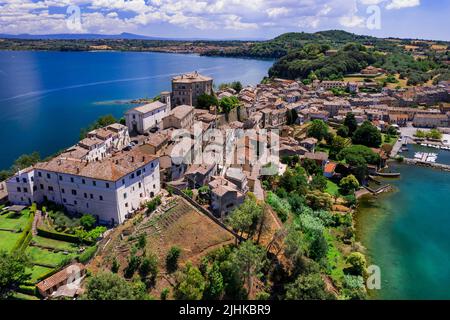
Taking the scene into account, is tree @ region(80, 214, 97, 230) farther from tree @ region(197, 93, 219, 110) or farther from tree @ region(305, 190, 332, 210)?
tree @ region(197, 93, 219, 110)

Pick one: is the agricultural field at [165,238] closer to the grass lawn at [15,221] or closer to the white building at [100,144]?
the grass lawn at [15,221]

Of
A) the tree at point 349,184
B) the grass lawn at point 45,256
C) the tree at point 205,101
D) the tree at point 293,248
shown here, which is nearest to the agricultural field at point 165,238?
the grass lawn at point 45,256

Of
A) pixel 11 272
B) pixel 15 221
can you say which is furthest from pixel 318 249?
pixel 15 221

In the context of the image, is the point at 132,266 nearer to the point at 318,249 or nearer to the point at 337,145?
the point at 318,249

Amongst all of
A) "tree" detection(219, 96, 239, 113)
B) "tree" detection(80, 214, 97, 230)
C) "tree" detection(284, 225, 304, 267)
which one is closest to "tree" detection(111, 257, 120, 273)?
"tree" detection(80, 214, 97, 230)

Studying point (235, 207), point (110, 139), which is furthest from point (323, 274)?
point (110, 139)
